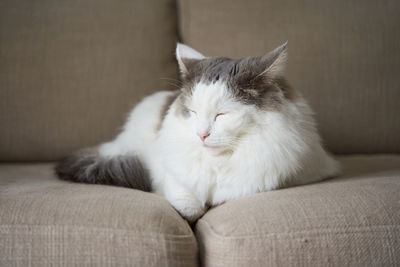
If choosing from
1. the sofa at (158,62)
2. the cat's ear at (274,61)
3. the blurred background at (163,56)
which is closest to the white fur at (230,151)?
the cat's ear at (274,61)

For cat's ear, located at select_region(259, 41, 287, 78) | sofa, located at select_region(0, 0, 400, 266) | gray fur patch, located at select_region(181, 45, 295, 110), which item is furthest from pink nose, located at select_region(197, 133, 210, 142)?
sofa, located at select_region(0, 0, 400, 266)

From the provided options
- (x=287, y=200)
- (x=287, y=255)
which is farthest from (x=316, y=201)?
(x=287, y=255)

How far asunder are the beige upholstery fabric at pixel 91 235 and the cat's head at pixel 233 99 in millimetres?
285

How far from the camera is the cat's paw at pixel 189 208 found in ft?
3.66

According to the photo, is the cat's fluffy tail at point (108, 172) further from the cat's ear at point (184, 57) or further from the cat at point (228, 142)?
the cat's ear at point (184, 57)

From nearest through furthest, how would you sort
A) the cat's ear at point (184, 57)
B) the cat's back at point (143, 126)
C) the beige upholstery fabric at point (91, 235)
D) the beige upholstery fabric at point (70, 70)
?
1. the beige upholstery fabric at point (91, 235)
2. the cat's ear at point (184, 57)
3. the cat's back at point (143, 126)
4. the beige upholstery fabric at point (70, 70)

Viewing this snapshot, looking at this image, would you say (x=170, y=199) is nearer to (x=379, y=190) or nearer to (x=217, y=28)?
(x=379, y=190)

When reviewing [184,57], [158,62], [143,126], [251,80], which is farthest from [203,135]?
[158,62]

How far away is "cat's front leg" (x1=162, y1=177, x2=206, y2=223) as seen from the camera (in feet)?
3.66

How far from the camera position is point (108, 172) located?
131 centimetres

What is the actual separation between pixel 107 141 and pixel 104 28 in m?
0.58

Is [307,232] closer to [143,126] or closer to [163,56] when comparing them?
[143,126]

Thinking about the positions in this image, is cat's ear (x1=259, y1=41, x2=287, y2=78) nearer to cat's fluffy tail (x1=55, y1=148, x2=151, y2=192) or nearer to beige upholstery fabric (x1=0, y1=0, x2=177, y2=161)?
cat's fluffy tail (x1=55, y1=148, x2=151, y2=192)

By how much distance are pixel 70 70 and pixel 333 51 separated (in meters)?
1.35
